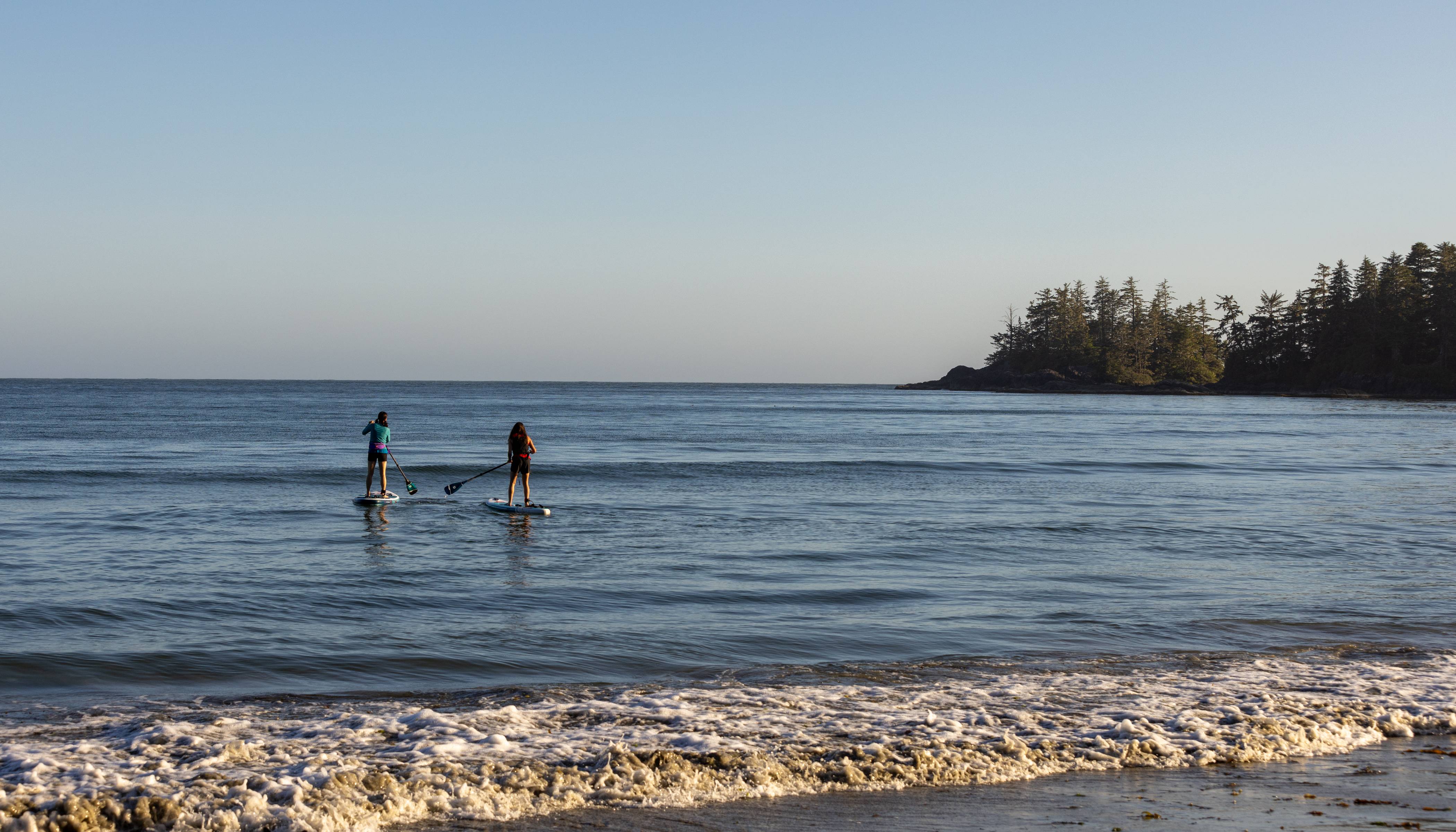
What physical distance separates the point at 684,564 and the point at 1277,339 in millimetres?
133874

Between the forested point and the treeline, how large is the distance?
131 millimetres

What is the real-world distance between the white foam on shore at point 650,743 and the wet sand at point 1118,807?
0.16m

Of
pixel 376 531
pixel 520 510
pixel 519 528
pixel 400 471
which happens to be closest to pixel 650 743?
pixel 519 528

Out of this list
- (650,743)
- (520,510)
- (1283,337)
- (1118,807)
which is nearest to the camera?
(1118,807)

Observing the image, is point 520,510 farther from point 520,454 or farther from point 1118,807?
point 1118,807

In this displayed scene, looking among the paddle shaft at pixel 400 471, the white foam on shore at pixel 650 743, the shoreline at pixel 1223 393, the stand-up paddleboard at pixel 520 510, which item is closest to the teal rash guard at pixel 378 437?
the paddle shaft at pixel 400 471

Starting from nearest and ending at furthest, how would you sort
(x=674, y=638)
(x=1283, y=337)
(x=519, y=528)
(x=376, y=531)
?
(x=674, y=638)
(x=376, y=531)
(x=519, y=528)
(x=1283, y=337)

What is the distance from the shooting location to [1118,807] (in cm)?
574

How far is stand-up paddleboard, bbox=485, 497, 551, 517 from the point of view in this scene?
810 inches

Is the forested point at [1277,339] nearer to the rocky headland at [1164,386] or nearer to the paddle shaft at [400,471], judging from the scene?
the rocky headland at [1164,386]

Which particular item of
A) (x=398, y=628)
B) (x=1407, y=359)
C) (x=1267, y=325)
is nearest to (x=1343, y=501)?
(x=398, y=628)

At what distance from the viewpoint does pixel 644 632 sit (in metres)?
10.3

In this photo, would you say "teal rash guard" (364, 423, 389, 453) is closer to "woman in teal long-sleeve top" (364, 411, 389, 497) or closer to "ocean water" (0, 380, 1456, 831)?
"woman in teal long-sleeve top" (364, 411, 389, 497)

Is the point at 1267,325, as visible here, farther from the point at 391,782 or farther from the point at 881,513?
the point at 391,782
